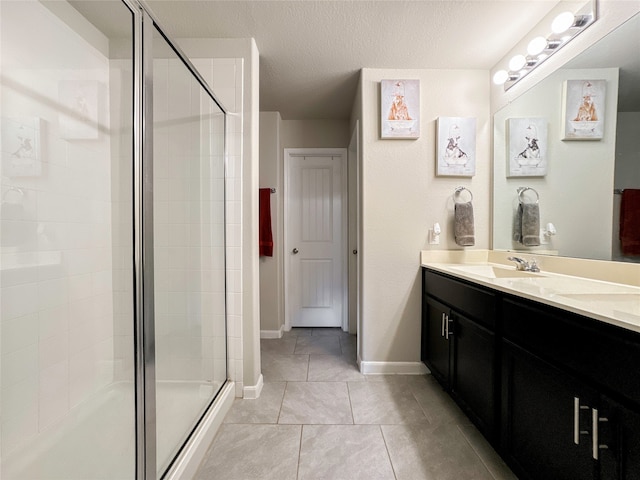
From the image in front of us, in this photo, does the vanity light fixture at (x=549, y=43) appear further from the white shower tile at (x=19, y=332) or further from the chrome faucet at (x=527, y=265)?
the white shower tile at (x=19, y=332)

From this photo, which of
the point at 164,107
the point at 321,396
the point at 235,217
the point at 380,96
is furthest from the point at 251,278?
the point at 380,96

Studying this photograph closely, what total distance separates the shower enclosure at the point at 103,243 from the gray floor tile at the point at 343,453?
58cm

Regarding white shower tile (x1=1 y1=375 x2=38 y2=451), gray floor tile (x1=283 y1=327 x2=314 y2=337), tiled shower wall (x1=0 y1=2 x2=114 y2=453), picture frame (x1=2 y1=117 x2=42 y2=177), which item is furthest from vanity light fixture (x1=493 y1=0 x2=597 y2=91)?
white shower tile (x1=1 y1=375 x2=38 y2=451)

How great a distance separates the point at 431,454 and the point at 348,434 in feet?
1.34

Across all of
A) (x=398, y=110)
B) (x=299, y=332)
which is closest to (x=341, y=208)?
(x=398, y=110)

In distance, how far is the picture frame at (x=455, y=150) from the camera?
2.22m

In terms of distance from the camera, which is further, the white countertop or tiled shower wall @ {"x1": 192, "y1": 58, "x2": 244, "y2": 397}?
tiled shower wall @ {"x1": 192, "y1": 58, "x2": 244, "y2": 397}

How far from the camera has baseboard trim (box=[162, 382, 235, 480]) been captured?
1.22 metres

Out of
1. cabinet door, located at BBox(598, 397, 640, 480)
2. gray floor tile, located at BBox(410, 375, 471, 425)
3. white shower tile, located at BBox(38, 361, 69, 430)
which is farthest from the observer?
gray floor tile, located at BBox(410, 375, 471, 425)

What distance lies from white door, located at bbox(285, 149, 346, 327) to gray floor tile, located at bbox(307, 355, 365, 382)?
873mm

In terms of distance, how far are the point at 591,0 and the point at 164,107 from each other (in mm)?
2099

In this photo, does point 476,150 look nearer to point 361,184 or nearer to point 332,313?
point 361,184

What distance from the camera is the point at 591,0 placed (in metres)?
1.44

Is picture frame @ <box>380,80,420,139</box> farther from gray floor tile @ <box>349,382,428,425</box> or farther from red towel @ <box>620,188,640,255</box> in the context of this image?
gray floor tile @ <box>349,382,428,425</box>
